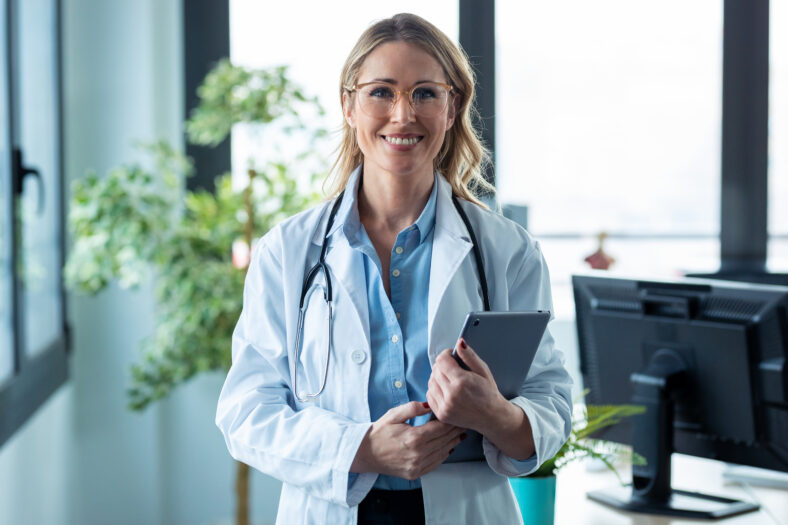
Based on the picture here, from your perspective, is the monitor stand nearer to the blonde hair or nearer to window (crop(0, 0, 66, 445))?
the blonde hair

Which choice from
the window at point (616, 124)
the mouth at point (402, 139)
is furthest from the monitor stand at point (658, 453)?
the window at point (616, 124)

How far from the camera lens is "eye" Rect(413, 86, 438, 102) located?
4.41 feet

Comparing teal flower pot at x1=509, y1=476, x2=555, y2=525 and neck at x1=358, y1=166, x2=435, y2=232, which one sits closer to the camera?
neck at x1=358, y1=166, x2=435, y2=232

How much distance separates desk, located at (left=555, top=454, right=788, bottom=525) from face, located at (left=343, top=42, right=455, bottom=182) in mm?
909

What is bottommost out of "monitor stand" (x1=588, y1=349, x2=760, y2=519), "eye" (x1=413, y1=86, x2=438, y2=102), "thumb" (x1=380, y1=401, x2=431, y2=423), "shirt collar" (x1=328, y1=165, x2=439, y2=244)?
"monitor stand" (x1=588, y1=349, x2=760, y2=519)

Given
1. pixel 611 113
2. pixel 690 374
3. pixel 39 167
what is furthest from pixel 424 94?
→ pixel 611 113

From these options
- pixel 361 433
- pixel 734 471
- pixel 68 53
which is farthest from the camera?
pixel 68 53

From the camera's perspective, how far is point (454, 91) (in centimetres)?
142

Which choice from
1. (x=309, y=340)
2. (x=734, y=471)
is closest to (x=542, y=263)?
(x=309, y=340)

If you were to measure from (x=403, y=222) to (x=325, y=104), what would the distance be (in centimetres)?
222

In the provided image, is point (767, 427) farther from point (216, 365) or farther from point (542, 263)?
point (216, 365)

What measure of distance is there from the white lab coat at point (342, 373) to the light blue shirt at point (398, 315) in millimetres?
23

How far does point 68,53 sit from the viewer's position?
3.23 meters

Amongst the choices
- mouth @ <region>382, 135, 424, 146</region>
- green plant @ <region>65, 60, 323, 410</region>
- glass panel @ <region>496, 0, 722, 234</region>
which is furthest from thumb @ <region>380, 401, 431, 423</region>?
glass panel @ <region>496, 0, 722, 234</region>
